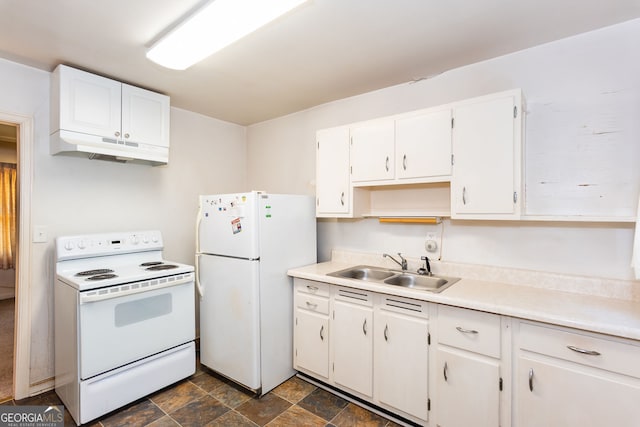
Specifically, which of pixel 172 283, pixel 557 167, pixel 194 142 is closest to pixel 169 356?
pixel 172 283

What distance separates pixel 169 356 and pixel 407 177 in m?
2.27

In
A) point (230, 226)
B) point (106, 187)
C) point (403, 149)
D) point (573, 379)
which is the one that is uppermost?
point (403, 149)

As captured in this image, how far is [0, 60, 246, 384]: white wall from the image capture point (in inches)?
93.0

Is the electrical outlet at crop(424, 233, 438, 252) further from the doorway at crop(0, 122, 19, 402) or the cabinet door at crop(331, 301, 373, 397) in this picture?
the doorway at crop(0, 122, 19, 402)

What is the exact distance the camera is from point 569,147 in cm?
193

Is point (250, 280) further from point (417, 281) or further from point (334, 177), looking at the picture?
point (417, 281)

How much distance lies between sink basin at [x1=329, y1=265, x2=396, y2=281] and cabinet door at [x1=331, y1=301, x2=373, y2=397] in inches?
13.0

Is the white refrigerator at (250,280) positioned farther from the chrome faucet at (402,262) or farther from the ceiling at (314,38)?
the ceiling at (314,38)

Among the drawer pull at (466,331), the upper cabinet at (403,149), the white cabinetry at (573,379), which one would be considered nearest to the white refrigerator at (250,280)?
the upper cabinet at (403,149)

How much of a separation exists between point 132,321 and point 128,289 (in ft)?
0.82

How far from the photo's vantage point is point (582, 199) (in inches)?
74.2

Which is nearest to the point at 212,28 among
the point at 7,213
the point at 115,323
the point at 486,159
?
the point at 486,159

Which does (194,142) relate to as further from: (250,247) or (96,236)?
(250,247)

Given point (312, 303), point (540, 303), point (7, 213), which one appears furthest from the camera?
point (7, 213)
